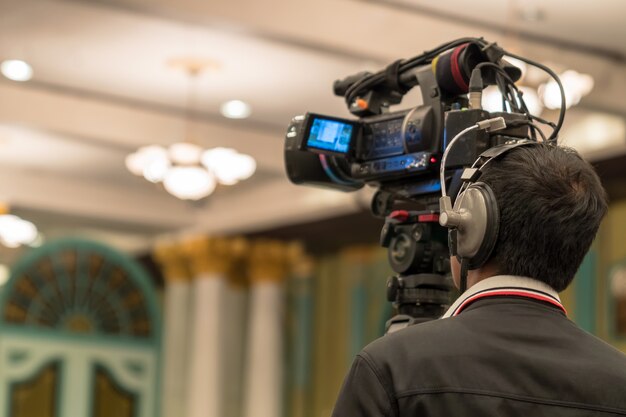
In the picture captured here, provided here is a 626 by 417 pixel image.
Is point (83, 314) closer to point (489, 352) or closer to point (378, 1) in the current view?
point (378, 1)

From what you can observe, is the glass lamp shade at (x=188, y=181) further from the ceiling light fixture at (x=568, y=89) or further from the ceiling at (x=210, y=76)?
the ceiling light fixture at (x=568, y=89)

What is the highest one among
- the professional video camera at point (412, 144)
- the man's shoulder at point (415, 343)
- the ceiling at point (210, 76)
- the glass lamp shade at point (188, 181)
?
the ceiling at point (210, 76)

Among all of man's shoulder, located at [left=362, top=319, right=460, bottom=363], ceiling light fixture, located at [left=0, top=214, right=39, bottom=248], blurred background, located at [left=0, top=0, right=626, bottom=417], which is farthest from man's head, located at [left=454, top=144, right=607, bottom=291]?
ceiling light fixture, located at [left=0, top=214, right=39, bottom=248]

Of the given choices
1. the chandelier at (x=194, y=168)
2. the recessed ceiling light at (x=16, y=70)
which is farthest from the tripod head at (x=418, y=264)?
the chandelier at (x=194, y=168)

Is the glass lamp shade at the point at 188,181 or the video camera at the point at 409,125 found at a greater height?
the glass lamp shade at the point at 188,181

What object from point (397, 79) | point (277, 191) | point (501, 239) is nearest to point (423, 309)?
point (397, 79)

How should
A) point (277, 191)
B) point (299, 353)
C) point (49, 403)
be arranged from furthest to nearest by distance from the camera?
point (299, 353)
point (277, 191)
point (49, 403)

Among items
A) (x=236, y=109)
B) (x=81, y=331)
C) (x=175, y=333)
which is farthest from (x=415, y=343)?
(x=175, y=333)

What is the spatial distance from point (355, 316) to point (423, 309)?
35.2 feet

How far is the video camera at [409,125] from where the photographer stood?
7.68 feet

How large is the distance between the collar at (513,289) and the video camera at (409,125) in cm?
40

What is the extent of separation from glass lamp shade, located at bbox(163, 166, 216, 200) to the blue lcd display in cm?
692

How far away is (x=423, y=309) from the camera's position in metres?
2.64

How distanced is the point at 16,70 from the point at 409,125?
7185mm
